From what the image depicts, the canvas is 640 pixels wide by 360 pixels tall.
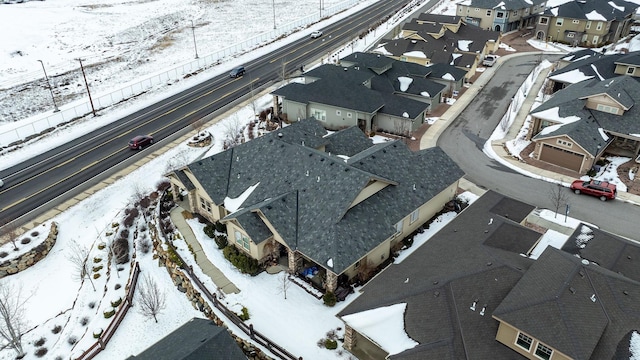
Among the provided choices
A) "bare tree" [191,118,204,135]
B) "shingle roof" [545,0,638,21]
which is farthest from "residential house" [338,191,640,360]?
"shingle roof" [545,0,638,21]

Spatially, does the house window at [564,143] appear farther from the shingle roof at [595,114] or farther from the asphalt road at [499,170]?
the asphalt road at [499,170]

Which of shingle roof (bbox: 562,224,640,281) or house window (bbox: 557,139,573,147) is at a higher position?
shingle roof (bbox: 562,224,640,281)

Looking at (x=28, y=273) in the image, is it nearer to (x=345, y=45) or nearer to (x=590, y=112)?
(x=590, y=112)

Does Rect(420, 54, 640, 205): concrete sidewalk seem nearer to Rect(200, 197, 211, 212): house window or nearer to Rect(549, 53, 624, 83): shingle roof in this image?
Rect(549, 53, 624, 83): shingle roof

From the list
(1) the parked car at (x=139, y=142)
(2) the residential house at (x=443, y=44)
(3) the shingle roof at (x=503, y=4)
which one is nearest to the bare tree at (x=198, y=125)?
(1) the parked car at (x=139, y=142)

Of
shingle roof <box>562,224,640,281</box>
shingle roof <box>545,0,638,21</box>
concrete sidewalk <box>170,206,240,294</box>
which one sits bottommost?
concrete sidewalk <box>170,206,240,294</box>

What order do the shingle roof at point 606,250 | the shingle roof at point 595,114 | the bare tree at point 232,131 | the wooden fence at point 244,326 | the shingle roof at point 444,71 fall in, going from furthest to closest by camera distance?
the shingle roof at point 444,71, the bare tree at point 232,131, the shingle roof at point 595,114, the shingle roof at point 606,250, the wooden fence at point 244,326
